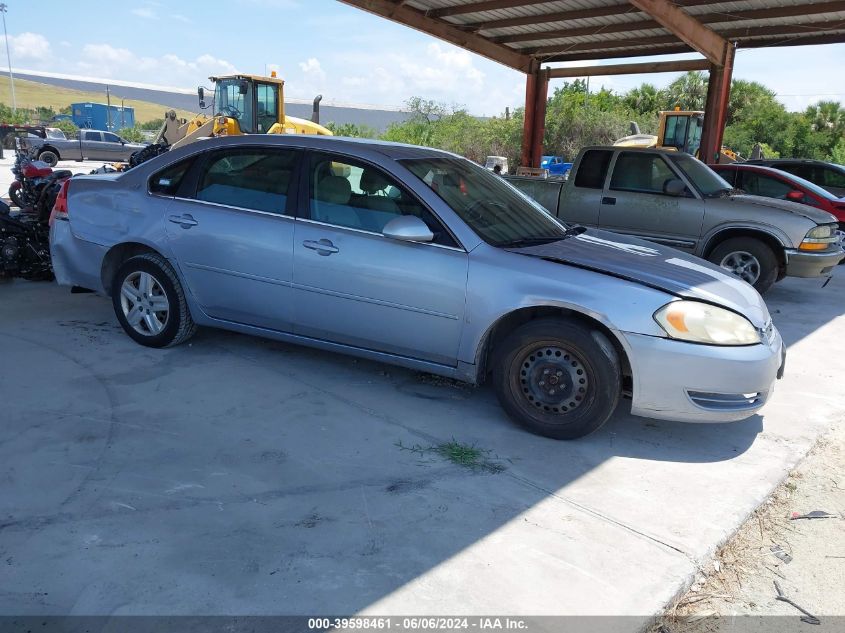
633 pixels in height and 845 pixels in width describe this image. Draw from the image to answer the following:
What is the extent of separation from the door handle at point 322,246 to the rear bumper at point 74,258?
1.85 metres

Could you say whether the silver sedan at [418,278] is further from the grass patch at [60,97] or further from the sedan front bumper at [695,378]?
the grass patch at [60,97]

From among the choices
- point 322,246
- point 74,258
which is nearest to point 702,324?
point 322,246

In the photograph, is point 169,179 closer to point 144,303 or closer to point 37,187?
point 144,303

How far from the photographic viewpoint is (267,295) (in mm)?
4660

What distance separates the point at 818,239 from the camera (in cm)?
798

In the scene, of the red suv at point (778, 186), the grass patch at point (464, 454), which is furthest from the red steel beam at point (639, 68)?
the grass patch at point (464, 454)

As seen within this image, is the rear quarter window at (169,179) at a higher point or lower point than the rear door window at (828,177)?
lower

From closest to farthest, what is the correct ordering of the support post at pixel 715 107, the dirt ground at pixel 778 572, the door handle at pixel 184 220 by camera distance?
the dirt ground at pixel 778 572 < the door handle at pixel 184 220 < the support post at pixel 715 107

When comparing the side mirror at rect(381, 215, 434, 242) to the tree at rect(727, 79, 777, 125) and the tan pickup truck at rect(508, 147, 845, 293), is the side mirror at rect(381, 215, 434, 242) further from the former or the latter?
the tree at rect(727, 79, 777, 125)

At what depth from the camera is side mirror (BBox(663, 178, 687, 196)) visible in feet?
26.5

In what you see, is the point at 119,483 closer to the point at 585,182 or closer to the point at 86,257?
the point at 86,257

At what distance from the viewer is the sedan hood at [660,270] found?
12.8 ft

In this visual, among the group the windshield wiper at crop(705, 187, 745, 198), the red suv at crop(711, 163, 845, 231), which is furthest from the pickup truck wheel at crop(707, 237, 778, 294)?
the red suv at crop(711, 163, 845, 231)

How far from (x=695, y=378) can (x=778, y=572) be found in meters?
1.08
